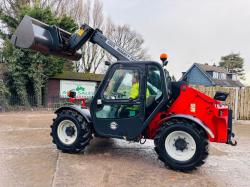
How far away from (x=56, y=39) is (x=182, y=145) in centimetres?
339

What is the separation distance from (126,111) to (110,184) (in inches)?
61.0

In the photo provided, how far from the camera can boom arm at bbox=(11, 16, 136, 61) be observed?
16.8 feet

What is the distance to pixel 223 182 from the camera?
4.01 m

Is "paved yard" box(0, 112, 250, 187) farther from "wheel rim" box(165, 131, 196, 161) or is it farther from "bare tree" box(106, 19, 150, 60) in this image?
"bare tree" box(106, 19, 150, 60)

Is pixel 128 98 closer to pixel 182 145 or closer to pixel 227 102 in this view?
pixel 182 145

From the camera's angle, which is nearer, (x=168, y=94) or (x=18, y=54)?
(x=168, y=94)

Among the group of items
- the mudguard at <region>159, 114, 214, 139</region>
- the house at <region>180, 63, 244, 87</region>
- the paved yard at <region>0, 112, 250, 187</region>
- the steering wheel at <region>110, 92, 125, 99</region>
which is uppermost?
the house at <region>180, 63, 244, 87</region>

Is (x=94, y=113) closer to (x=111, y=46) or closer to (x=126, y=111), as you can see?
(x=126, y=111)

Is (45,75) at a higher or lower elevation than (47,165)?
higher

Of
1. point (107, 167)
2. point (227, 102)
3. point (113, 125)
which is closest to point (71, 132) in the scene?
point (113, 125)

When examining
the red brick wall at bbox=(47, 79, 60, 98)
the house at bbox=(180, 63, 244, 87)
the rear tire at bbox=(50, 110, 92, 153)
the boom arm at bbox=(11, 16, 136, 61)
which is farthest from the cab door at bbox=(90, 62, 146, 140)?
the house at bbox=(180, 63, 244, 87)

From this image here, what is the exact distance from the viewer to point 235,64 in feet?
147

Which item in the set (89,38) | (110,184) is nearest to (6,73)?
(89,38)

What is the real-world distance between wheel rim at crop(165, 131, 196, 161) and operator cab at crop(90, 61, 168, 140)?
550 millimetres
